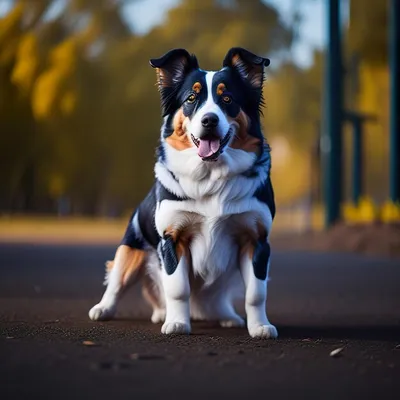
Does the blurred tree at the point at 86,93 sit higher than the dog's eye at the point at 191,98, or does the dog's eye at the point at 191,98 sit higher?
the blurred tree at the point at 86,93

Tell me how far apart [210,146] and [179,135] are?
1.09ft

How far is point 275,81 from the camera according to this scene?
170ft

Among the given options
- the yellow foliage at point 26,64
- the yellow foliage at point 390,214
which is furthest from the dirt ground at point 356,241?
the yellow foliage at point 26,64

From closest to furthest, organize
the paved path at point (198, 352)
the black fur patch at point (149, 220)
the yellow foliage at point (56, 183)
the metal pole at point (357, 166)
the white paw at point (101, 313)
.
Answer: the paved path at point (198, 352)
the black fur patch at point (149, 220)
the white paw at point (101, 313)
the metal pole at point (357, 166)
the yellow foliage at point (56, 183)

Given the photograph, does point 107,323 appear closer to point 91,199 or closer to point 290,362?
point 290,362

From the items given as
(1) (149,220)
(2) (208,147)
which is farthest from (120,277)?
(2) (208,147)

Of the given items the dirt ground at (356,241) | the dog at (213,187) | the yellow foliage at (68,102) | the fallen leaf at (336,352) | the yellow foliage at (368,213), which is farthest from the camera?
the yellow foliage at (68,102)

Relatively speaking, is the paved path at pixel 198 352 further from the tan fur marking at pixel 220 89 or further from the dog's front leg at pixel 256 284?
the tan fur marking at pixel 220 89

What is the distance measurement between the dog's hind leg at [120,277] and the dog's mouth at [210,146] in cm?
134

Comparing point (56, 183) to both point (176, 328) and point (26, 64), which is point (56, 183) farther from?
point (176, 328)

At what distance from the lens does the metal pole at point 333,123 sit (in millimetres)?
22266

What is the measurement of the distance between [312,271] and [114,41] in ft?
113

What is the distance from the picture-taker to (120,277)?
25.2ft

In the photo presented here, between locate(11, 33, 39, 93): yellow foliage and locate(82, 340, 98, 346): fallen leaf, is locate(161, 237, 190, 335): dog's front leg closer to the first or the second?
locate(82, 340, 98, 346): fallen leaf
